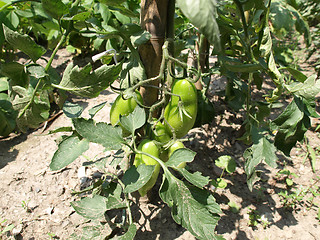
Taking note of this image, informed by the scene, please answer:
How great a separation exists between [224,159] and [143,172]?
735mm

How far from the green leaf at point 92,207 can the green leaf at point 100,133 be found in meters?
0.25

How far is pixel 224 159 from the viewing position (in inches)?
52.6

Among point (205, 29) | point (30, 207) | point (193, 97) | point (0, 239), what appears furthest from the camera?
point (30, 207)

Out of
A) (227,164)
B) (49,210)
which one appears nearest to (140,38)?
(227,164)

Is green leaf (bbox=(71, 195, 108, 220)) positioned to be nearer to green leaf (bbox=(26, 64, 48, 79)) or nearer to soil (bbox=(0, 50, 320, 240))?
soil (bbox=(0, 50, 320, 240))

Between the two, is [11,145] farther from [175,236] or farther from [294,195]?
[294,195]

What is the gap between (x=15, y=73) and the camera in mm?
819

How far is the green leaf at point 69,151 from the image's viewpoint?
2.49 ft

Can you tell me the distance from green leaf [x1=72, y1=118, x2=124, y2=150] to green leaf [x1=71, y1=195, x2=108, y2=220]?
250mm

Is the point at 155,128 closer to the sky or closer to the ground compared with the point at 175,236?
closer to the sky

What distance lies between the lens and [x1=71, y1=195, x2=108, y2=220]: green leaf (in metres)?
0.84

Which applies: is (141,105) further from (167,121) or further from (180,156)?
(180,156)

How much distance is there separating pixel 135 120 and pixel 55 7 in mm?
404

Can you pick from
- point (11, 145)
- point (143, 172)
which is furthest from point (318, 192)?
point (11, 145)
